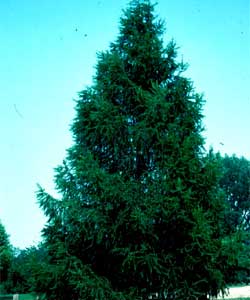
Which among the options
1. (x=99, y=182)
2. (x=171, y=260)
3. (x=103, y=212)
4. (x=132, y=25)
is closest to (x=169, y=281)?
(x=171, y=260)

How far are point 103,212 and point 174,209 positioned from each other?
2356 millimetres

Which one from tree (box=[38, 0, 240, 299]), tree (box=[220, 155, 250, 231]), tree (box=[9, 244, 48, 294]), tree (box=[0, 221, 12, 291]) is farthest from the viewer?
tree (box=[220, 155, 250, 231])

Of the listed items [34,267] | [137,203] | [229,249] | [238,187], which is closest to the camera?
[137,203]

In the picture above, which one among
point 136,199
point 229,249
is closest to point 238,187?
point 229,249

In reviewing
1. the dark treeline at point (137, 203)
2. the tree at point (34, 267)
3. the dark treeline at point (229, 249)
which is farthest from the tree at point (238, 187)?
the tree at point (34, 267)

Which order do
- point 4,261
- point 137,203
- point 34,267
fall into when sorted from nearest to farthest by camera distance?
point 137,203 < point 34,267 < point 4,261

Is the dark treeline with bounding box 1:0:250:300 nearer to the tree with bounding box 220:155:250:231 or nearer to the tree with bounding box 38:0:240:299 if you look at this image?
the tree with bounding box 38:0:240:299

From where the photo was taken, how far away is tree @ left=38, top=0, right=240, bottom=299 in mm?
12453

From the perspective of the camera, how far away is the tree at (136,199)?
1245 cm

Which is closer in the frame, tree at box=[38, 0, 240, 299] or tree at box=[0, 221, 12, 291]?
tree at box=[38, 0, 240, 299]

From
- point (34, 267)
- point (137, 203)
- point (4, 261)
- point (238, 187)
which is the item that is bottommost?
point (34, 267)

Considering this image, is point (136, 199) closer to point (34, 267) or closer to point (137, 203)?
point (137, 203)

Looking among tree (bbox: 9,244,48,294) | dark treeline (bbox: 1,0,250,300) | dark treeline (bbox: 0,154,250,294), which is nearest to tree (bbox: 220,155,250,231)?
dark treeline (bbox: 0,154,250,294)

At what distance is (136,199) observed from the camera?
12.6 metres
